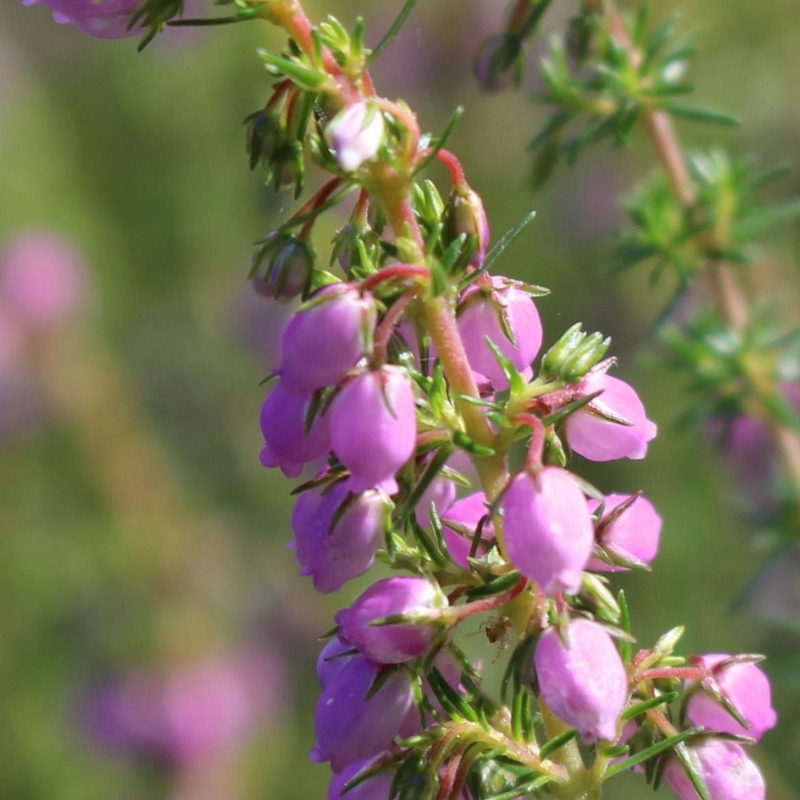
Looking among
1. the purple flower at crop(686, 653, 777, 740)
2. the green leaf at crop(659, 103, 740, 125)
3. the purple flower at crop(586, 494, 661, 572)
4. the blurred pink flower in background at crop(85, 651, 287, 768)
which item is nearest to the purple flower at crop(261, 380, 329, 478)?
the purple flower at crop(586, 494, 661, 572)

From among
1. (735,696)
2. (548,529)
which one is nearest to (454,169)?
(548,529)

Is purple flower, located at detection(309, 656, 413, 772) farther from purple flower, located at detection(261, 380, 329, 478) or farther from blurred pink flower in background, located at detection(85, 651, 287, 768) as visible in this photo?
blurred pink flower in background, located at detection(85, 651, 287, 768)

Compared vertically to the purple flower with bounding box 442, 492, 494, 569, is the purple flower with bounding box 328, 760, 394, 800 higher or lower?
lower

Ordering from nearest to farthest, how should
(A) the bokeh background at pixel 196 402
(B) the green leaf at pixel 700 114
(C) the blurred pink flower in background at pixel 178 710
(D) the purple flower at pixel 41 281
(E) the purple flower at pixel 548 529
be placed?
1. (E) the purple flower at pixel 548 529
2. (B) the green leaf at pixel 700 114
3. (A) the bokeh background at pixel 196 402
4. (C) the blurred pink flower in background at pixel 178 710
5. (D) the purple flower at pixel 41 281

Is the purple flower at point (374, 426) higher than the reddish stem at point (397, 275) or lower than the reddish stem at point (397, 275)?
lower

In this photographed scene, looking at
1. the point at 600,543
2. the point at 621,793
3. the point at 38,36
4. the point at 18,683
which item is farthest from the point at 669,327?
the point at 38,36

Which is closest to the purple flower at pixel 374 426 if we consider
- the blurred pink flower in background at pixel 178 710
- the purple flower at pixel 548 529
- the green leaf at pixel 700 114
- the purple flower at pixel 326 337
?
the purple flower at pixel 326 337

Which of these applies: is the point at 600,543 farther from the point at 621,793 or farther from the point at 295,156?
the point at 621,793

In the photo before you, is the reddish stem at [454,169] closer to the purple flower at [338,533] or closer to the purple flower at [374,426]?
the purple flower at [374,426]
